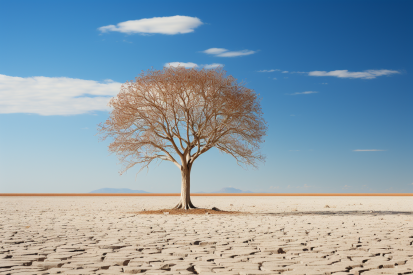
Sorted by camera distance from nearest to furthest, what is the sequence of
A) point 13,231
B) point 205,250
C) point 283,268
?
1. point 283,268
2. point 205,250
3. point 13,231

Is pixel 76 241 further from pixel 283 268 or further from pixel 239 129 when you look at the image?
pixel 239 129

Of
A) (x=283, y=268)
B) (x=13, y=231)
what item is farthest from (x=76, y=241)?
(x=283, y=268)

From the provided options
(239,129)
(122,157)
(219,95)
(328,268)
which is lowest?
(328,268)

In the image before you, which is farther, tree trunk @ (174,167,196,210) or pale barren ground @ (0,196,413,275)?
tree trunk @ (174,167,196,210)

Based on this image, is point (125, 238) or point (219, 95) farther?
point (219, 95)

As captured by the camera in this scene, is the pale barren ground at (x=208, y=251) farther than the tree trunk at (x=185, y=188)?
No

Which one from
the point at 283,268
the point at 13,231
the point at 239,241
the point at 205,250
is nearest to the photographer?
the point at 283,268

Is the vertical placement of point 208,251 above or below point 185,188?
below

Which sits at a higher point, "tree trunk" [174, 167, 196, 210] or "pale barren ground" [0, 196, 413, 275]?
"tree trunk" [174, 167, 196, 210]

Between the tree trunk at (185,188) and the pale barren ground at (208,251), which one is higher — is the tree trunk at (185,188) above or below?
above

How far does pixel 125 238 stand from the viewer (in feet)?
35.1

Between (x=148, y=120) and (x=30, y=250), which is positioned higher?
(x=148, y=120)

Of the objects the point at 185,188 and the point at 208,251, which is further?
the point at 185,188

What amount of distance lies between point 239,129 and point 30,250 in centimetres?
1513
